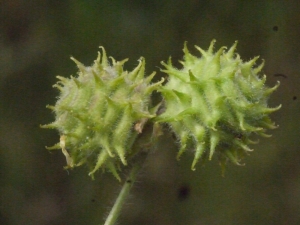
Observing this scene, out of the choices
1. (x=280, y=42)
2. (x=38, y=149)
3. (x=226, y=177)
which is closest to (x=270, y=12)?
(x=280, y=42)

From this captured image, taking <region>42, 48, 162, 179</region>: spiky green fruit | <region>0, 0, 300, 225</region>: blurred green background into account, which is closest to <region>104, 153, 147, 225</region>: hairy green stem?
<region>42, 48, 162, 179</region>: spiky green fruit

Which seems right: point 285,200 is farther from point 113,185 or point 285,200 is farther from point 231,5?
point 231,5

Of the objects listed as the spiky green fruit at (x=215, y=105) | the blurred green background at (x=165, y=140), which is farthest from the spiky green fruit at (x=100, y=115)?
the blurred green background at (x=165, y=140)

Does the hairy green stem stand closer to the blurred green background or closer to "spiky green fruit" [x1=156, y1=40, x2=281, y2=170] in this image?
"spiky green fruit" [x1=156, y1=40, x2=281, y2=170]

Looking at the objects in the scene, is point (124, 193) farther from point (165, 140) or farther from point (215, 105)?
point (165, 140)

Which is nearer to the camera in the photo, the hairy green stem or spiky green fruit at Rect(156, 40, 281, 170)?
spiky green fruit at Rect(156, 40, 281, 170)

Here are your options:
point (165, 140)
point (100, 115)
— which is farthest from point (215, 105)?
point (165, 140)
